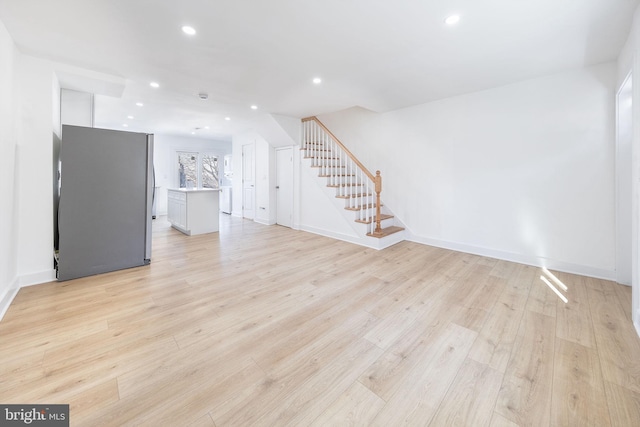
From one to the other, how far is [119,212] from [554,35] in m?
5.14

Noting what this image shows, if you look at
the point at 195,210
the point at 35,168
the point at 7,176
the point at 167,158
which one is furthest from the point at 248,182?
the point at 7,176

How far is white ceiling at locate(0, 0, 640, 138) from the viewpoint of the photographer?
202 cm

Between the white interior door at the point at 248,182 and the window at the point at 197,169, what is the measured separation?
2450 millimetres

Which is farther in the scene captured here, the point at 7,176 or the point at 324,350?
the point at 7,176

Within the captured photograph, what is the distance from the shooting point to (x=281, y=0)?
1.93m

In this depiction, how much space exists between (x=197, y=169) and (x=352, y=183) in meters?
6.14

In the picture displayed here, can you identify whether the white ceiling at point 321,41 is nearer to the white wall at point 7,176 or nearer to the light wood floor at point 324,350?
the white wall at point 7,176

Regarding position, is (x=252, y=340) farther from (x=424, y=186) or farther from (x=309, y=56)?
(x=424, y=186)

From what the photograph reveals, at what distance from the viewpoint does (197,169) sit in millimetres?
8844

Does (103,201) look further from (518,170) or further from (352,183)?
(518,170)

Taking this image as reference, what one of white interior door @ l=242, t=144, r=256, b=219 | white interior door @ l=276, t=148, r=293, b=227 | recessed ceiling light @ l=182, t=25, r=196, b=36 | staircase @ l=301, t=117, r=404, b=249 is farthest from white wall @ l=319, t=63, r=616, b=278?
white interior door @ l=242, t=144, r=256, b=219

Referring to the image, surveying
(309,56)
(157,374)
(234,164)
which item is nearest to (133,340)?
(157,374)

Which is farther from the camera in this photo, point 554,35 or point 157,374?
point 554,35

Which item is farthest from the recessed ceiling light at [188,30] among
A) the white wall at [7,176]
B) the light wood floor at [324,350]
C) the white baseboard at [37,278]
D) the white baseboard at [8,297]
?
the white baseboard at [37,278]
